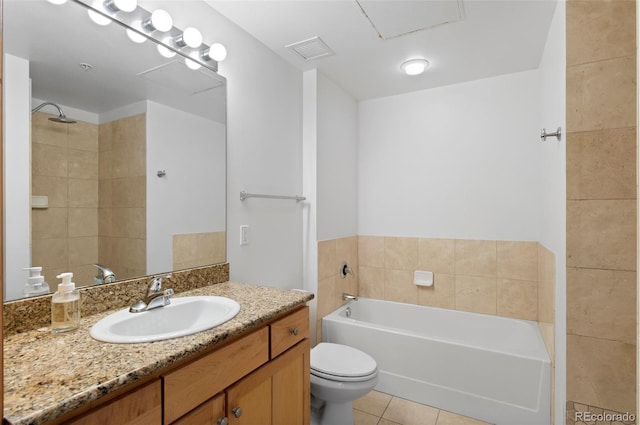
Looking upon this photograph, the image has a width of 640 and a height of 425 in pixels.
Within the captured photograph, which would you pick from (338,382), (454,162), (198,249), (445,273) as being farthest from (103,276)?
(454,162)

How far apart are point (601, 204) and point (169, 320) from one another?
6.48ft

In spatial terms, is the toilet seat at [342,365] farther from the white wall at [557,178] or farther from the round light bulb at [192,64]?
the round light bulb at [192,64]

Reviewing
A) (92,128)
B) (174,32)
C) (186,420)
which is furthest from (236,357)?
(174,32)

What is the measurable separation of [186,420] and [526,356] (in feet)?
6.33

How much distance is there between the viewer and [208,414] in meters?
1.00

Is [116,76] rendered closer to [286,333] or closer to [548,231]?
[286,333]

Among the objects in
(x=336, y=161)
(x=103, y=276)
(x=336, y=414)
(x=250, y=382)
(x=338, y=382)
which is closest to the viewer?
(x=250, y=382)

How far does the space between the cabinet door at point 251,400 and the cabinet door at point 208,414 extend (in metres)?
0.03

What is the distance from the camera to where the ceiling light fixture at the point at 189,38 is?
156 centimetres

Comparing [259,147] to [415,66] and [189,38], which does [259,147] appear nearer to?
[189,38]

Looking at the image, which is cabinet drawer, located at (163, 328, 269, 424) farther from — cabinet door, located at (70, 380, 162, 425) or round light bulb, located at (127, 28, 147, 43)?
round light bulb, located at (127, 28, 147, 43)

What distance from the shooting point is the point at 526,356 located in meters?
1.96

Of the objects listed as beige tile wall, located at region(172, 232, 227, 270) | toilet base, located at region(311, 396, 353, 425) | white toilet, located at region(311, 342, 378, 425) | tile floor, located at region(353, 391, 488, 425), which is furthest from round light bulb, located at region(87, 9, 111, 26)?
tile floor, located at region(353, 391, 488, 425)

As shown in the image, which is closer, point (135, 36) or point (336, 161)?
point (135, 36)
